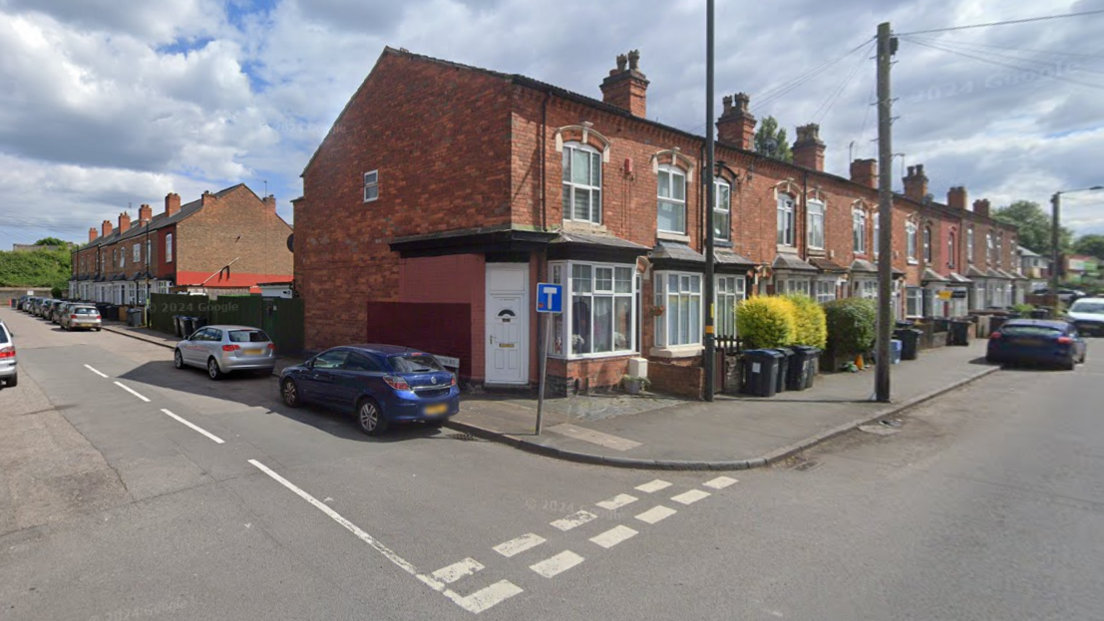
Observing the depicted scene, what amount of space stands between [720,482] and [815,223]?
17456mm

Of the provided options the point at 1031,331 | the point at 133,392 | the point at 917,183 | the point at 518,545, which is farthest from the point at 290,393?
the point at 917,183

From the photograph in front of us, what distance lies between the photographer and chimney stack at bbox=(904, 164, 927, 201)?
30531 mm

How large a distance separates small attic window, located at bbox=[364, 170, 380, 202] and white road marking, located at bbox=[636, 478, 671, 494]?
12.0m

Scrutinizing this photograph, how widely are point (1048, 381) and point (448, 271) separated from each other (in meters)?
16.1

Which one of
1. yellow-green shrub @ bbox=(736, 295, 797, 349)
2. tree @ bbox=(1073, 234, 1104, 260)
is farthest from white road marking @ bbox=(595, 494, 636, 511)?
tree @ bbox=(1073, 234, 1104, 260)

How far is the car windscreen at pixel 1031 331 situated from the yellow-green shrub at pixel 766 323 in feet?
29.4

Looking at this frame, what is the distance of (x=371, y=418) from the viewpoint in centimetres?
869

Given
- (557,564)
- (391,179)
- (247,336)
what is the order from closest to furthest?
1. (557,564)
2. (247,336)
3. (391,179)

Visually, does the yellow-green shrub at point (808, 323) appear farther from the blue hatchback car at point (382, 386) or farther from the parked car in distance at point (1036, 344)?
the blue hatchback car at point (382, 386)

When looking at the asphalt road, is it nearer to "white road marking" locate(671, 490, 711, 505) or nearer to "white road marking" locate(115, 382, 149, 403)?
"white road marking" locate(671, 490, 711, 505)

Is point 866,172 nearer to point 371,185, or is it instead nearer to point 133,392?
point 371,185

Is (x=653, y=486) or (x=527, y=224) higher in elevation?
(x=527, y=224)

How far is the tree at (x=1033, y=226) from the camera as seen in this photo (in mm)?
75688

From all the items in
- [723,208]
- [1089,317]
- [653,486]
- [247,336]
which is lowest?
[653,486]
